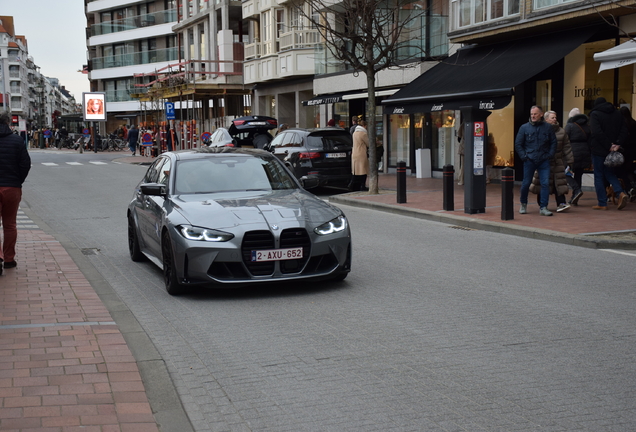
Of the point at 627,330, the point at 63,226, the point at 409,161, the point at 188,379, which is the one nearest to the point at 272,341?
the point at 188,379

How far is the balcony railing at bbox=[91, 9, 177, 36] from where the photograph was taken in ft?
253

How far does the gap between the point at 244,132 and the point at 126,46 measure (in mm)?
53946

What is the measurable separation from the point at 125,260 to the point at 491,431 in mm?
7086

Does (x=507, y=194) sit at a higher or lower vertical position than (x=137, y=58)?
lower

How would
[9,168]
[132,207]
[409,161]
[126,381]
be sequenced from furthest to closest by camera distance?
1. [409,161]
2. [132,207]
3. [9,168]
4. [126,381]

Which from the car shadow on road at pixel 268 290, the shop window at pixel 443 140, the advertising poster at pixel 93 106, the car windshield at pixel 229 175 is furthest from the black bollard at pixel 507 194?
the advertising poster at pixel 93 106

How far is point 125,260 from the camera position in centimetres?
1034

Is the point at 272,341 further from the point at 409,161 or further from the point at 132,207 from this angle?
the point at 409,161

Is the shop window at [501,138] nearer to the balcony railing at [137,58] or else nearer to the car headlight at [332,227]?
the car headlight at [332,227]

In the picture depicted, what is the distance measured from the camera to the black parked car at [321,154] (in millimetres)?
19828

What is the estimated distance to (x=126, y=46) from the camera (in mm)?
81375

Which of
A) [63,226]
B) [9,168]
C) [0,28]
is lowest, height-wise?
[63,226]

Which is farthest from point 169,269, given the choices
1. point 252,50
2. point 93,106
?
point 93,106

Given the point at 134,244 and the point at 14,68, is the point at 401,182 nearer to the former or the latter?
the point at 134,244
